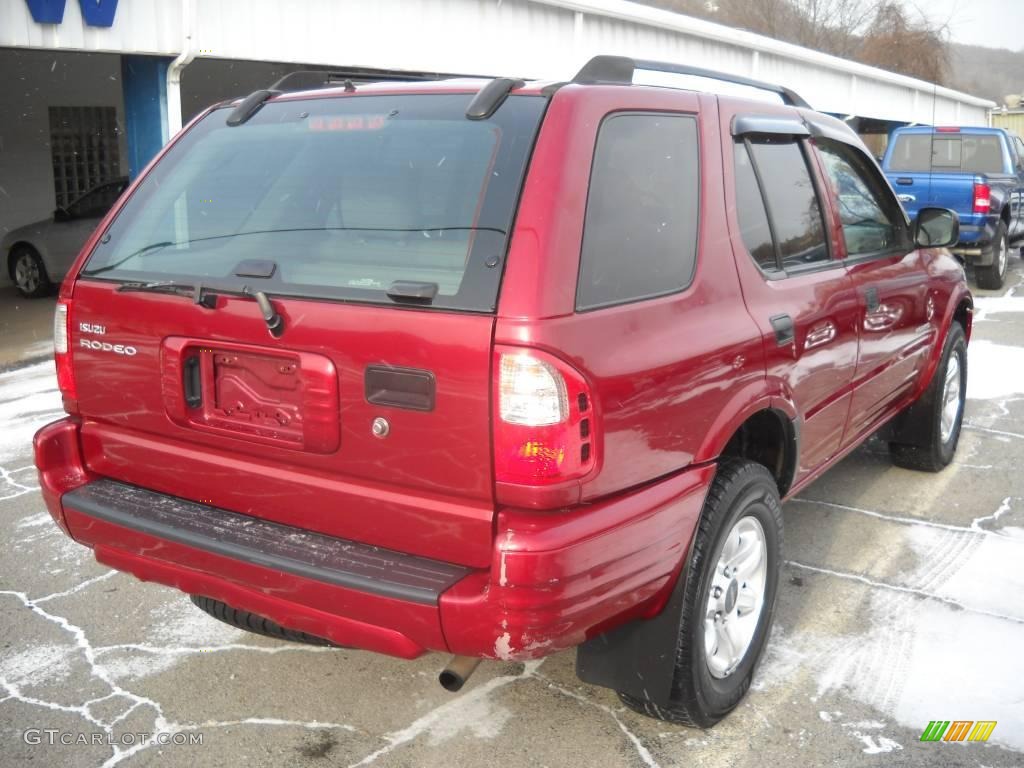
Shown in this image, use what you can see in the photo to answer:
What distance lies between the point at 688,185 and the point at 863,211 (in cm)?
165

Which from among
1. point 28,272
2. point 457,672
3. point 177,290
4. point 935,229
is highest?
point 935,229

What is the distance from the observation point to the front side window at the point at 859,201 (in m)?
4.02

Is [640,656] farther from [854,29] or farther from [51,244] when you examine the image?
[854,29]

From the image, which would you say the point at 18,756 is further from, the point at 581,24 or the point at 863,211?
the point at 581,24

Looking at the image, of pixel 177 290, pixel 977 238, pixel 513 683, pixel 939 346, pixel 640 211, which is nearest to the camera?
pixel 640 211

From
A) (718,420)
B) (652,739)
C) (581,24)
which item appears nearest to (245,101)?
(718,420)

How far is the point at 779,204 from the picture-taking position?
11.4 ft

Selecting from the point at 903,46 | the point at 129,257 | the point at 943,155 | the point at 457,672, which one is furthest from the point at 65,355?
the point at 903,46

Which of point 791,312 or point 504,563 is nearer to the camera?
point 504,563

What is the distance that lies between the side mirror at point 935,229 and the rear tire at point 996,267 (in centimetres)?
866

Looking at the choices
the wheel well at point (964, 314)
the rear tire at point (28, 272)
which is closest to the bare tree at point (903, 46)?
the rear tire at point (28, 272)

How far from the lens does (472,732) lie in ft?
10.0

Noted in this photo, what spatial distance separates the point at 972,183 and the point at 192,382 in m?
11.3
